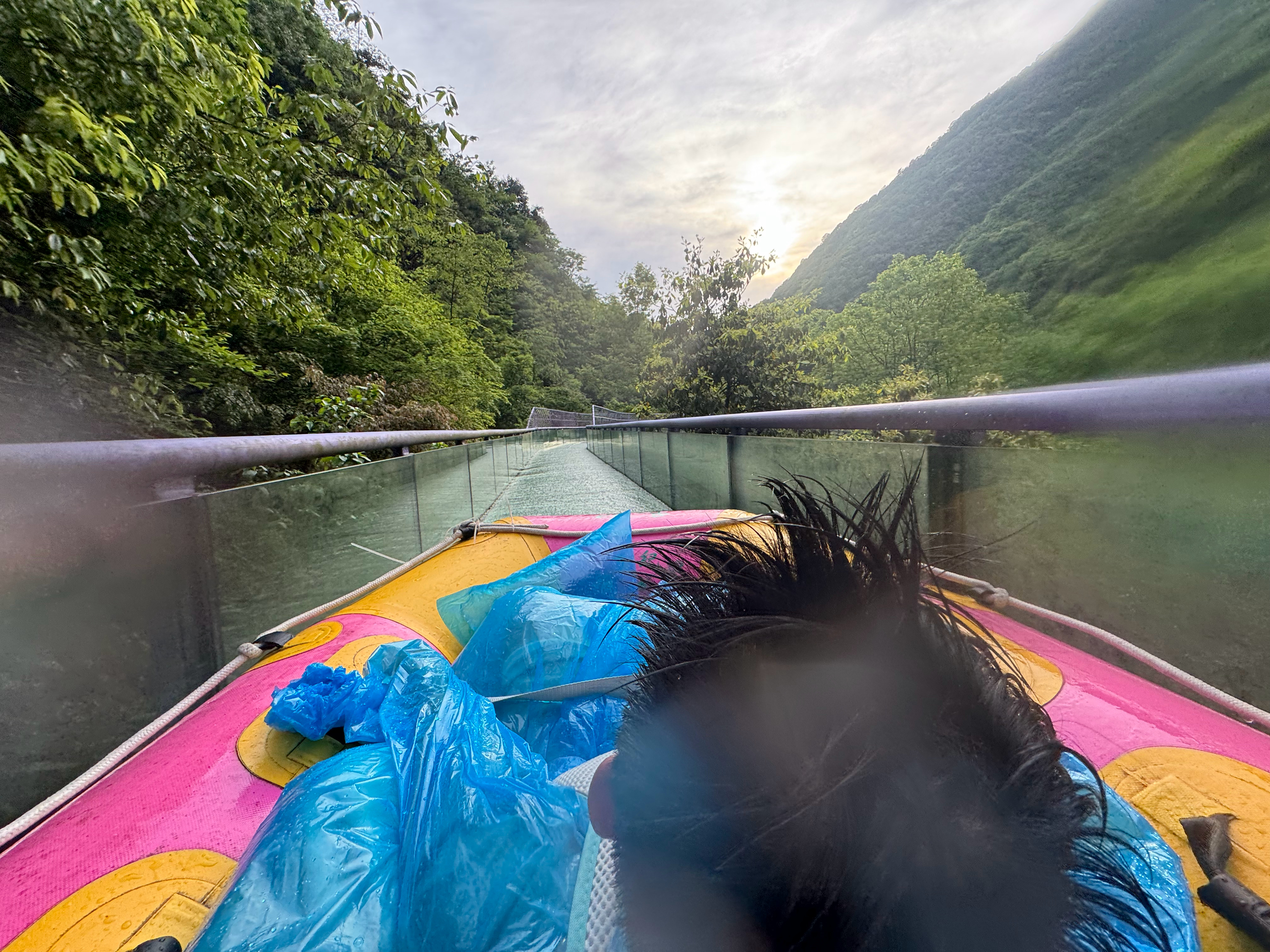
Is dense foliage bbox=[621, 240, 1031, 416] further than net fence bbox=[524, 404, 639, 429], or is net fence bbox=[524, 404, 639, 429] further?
net fence bbox=[524, 404, 639, 429]

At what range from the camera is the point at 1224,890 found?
1.89 ft

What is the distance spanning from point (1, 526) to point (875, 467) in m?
1.91

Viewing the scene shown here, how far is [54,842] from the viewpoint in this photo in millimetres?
882

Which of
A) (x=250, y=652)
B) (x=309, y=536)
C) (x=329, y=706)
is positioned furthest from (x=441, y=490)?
(x=329, y=706)

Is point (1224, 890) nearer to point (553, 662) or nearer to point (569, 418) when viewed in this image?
point (553, 662)

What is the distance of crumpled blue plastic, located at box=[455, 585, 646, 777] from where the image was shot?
1.28 m

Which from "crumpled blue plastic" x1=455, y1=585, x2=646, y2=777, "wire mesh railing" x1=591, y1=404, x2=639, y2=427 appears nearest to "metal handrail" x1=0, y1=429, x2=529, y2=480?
"crumpled blue plastic" x1=455, y1=585, x2=646, y2=777

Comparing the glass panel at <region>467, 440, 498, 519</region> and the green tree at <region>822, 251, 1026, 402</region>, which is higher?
the green tree at <region>822, 251, 1026, 402</region>

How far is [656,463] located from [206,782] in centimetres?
560

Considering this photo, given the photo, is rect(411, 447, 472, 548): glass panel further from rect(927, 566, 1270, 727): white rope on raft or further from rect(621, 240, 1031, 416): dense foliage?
rect(621, 240, 1031, 416): dense foliage

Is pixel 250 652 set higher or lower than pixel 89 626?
lower

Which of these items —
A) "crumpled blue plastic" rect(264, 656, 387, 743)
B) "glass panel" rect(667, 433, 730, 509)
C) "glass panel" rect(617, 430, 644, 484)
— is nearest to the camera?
"crumpled blue plastic" rect(264, 656, 387, 743)

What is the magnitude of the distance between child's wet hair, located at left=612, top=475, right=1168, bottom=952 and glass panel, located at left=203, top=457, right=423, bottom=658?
5.01 ft

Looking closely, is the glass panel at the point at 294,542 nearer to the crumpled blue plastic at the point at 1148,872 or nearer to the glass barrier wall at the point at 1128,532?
the glass barrier wall at the point at 1128,532
